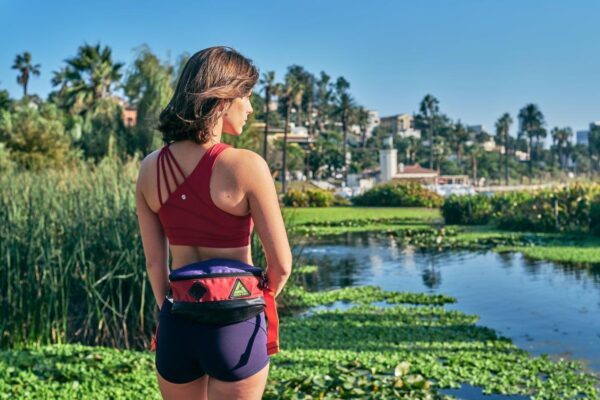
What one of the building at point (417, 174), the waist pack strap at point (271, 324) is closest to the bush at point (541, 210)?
the waist pack strap at point (271, 324)

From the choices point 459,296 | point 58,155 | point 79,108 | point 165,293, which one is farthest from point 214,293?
point 79,108

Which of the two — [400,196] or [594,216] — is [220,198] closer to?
[594,216]

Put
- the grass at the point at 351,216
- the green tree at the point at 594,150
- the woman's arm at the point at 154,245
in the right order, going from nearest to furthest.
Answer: the woman's arm at the point at 154,245 < the grass at the point at 351,216 < the green tree at the point at 594,150

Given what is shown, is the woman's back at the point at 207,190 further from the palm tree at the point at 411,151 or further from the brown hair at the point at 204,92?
the palm tree at the point at 411,151

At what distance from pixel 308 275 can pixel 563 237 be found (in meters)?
8.36

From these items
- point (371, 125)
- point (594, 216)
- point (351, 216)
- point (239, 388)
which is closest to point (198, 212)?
point (239, 388)

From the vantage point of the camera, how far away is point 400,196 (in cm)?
3647

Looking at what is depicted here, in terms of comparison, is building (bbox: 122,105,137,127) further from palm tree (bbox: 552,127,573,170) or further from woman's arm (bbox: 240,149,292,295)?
palm tree (bbox: 552,127,573,170)

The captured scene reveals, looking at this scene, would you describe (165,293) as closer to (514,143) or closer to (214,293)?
(214,293)

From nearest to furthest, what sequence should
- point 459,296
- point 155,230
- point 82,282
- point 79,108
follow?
point 155,230
point 82,282
point 459,296
point 79,108

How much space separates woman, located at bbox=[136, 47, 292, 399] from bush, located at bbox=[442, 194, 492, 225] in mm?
23044

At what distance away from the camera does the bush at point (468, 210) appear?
79.8ft

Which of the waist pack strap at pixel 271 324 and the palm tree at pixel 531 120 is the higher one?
the palm tree at pixel 531 120

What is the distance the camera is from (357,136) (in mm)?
90875
